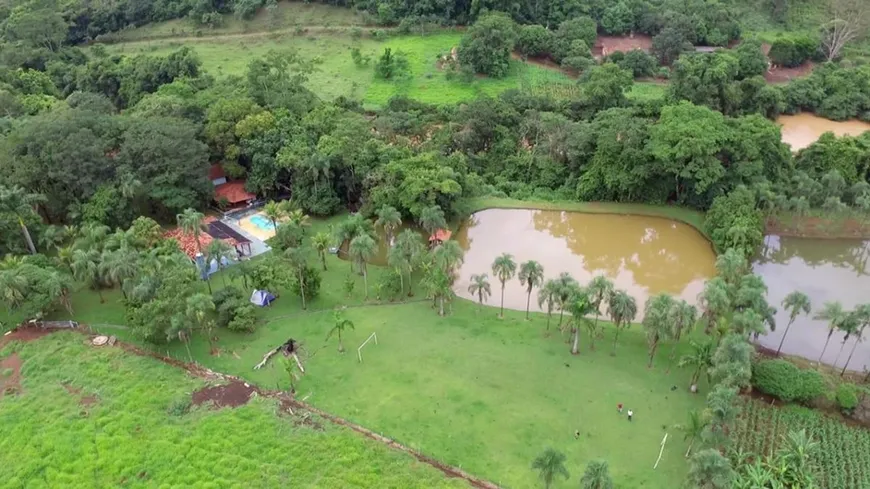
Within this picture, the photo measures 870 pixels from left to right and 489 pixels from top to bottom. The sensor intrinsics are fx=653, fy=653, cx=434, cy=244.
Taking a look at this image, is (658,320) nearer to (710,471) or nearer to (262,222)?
(710,471)

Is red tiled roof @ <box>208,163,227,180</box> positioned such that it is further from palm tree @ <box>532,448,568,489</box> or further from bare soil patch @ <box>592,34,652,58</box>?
bare soil patch @ <box>592,34,652,58</box>

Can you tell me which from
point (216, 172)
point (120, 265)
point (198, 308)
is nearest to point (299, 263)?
point (198, 308)

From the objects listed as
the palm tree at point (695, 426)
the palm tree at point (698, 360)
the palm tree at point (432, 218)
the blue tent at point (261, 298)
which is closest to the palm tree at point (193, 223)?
the blue tent at point (261, 298)

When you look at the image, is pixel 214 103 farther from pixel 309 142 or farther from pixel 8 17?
pixel 8 17

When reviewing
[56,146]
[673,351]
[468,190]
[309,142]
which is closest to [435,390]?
[673,351]

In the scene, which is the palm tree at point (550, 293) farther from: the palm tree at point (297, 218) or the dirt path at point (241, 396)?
the palm tree at point (297, 218)

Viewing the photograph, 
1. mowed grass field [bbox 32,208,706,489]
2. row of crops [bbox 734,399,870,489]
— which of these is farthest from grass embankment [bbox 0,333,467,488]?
row of crops [bbox 734,399,870,489]
